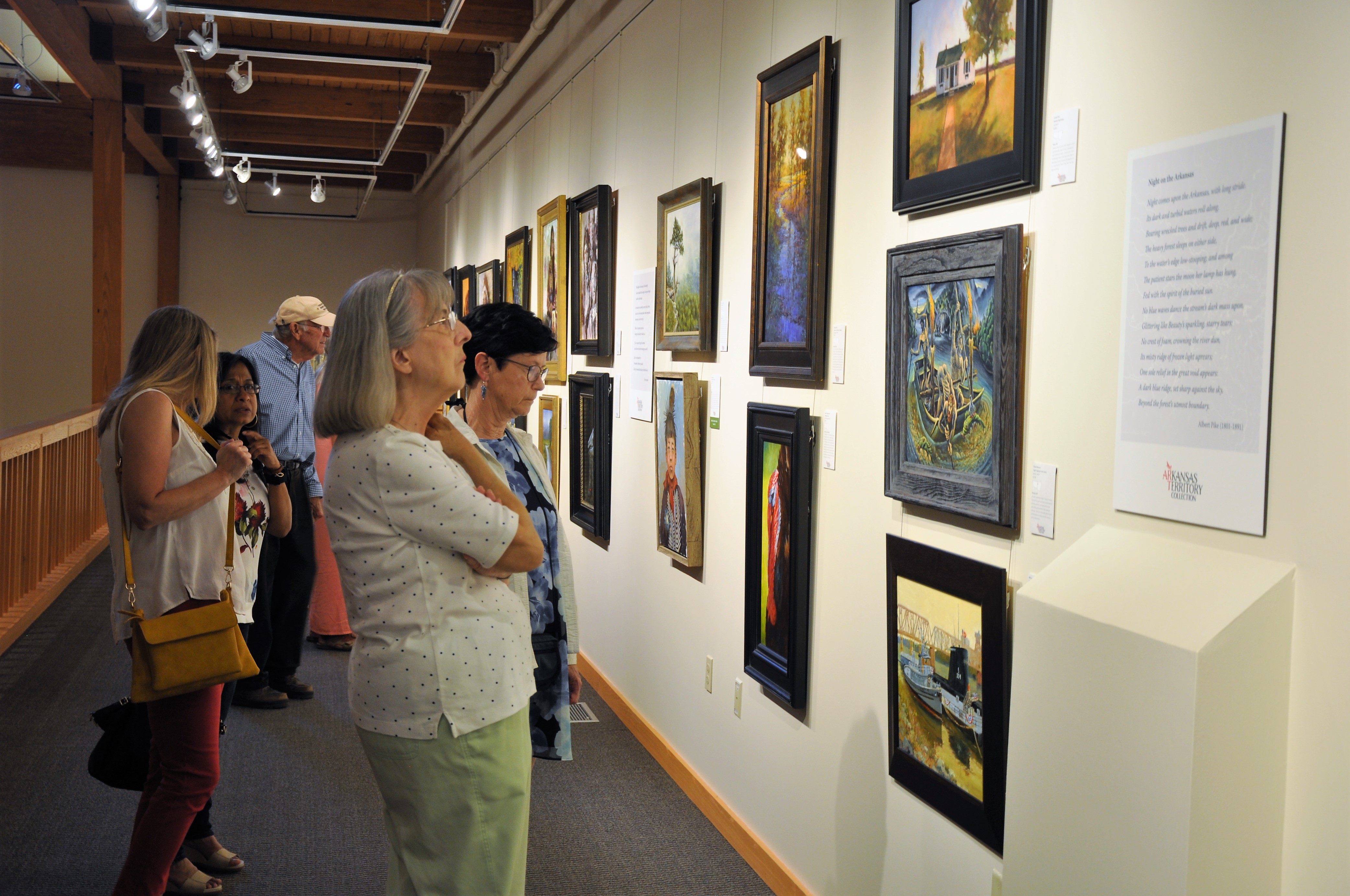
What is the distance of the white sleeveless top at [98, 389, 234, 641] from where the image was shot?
9.20 feet

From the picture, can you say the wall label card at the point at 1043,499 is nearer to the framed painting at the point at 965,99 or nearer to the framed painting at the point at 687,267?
the framed painting at the point at 965,99

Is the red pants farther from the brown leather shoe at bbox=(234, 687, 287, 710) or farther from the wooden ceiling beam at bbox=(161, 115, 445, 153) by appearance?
the wooden ceiling beam at bbox=(161, 115, 445, 153)

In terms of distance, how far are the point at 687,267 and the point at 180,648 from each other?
8.46 ft

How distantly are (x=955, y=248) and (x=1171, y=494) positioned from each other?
0.88m

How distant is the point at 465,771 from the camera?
76.2 inches

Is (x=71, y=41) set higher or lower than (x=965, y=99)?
higher

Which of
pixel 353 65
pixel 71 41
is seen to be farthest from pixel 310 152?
pixel 71 41

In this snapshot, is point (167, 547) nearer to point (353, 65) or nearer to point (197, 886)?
point (197, 886)

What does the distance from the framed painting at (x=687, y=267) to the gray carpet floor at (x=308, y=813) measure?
1948 millimetres

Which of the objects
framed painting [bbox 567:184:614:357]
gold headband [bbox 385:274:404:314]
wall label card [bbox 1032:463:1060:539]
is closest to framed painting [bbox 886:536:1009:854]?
wall label card [bbox 1032:463:1060:539]

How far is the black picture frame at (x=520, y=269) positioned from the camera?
26.2ft

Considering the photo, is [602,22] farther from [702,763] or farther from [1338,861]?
[1338,861]

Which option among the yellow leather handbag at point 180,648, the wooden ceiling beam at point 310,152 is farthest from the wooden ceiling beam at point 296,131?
the yellow leather handbag at point 180,648

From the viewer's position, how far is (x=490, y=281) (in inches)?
386
